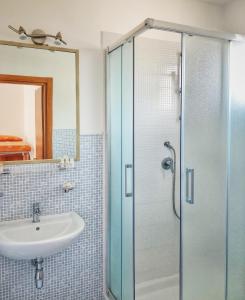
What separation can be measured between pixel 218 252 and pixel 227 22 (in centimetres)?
220

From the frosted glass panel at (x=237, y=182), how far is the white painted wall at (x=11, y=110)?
1.59 meters

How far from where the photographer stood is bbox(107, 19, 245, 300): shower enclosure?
6.40 ft

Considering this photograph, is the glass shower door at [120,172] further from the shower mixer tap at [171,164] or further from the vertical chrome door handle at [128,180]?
the shower mixer tap at [171,164]

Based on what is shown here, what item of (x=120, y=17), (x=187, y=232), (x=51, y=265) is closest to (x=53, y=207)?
(x=51, y=265)

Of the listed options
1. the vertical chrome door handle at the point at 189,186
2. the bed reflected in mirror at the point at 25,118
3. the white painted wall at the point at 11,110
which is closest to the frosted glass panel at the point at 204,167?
the vertical chrome door handle at the point at 189,186

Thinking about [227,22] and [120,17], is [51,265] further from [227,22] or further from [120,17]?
[227,22]

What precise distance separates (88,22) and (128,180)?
4.27 ft

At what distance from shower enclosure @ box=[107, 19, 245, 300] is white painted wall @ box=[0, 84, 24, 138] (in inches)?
27.2

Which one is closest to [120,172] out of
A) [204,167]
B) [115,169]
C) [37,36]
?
[115,169]

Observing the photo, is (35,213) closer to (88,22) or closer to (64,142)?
(64,142)

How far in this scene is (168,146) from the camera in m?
2.71

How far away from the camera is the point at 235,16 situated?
274cm

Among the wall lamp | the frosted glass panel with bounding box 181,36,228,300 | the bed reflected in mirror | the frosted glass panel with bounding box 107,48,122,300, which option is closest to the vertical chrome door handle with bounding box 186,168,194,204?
the frosted glass panel with bounding box 181,36,228,300

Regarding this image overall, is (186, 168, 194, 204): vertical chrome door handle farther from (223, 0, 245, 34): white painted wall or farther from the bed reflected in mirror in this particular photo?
(223, 0, 245, 34): white painted wall
